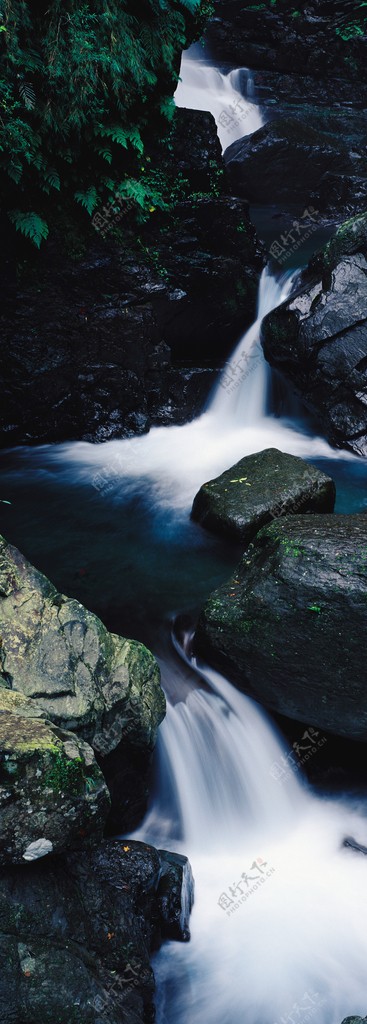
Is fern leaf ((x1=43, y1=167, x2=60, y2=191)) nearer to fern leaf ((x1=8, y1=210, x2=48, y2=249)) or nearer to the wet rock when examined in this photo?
fern leaf ((x1=8, y1=210, x2=48, y2=249))

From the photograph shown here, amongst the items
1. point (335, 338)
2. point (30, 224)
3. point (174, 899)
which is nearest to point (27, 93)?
point (30, 224)

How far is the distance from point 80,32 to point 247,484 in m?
4.88

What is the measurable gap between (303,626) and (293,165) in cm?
1117

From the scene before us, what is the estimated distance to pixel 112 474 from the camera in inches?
316

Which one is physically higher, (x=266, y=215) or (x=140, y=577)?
(x=266, y=215)

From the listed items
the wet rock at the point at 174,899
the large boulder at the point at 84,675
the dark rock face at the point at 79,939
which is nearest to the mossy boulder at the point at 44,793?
the dark rock face at the point at 79,939

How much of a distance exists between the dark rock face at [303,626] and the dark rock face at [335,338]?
12.0 ft

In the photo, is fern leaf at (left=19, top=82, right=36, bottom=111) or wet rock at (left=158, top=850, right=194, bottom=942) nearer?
wet rock at (left=158, top=850, right=194, bottom=942)

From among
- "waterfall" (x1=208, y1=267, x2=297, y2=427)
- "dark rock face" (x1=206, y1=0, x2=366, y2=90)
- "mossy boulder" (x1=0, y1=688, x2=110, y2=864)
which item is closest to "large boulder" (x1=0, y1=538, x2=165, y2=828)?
"mossy boulder" (x1=0, y1=688, x2=110, y2=864)

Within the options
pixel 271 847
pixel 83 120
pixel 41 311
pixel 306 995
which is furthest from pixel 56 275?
pixel 306 995

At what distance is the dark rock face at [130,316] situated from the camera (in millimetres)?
8000

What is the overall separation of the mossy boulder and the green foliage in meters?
6.09

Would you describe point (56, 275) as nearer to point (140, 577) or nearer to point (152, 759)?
point (140, 577)

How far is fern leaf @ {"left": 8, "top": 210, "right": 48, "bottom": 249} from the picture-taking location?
711 centimetres
